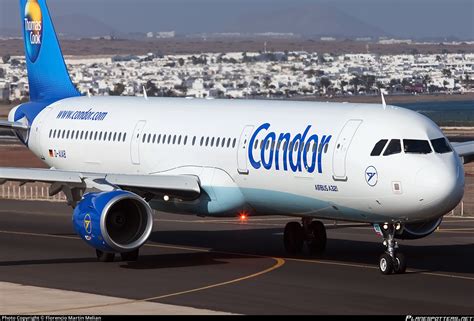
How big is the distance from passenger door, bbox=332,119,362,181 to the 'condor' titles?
41cm

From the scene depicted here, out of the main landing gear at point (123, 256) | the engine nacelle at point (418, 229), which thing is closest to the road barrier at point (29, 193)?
the main landing gear at point (123, 256)

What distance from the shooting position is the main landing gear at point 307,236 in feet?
129

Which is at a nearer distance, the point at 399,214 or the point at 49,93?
the point at 399,214

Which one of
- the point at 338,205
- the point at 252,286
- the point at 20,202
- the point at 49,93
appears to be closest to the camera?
the point at 252,286

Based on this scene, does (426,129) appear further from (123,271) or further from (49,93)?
(49,93)

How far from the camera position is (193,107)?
40938mm

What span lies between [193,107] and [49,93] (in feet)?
28.2

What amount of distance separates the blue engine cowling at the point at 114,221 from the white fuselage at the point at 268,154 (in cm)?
243

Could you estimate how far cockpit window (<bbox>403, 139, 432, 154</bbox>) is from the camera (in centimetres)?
3322

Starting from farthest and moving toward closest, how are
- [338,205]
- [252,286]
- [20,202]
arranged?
1. [20,202]
2. [338,205]
3. [252,286]

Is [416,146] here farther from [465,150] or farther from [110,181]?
[110,181]

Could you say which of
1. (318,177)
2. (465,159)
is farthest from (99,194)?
(465,159)

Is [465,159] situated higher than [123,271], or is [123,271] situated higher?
[465,159]

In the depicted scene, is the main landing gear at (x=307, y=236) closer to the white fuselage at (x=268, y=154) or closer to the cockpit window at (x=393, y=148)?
the white fuselage at (x=268, y=154)
